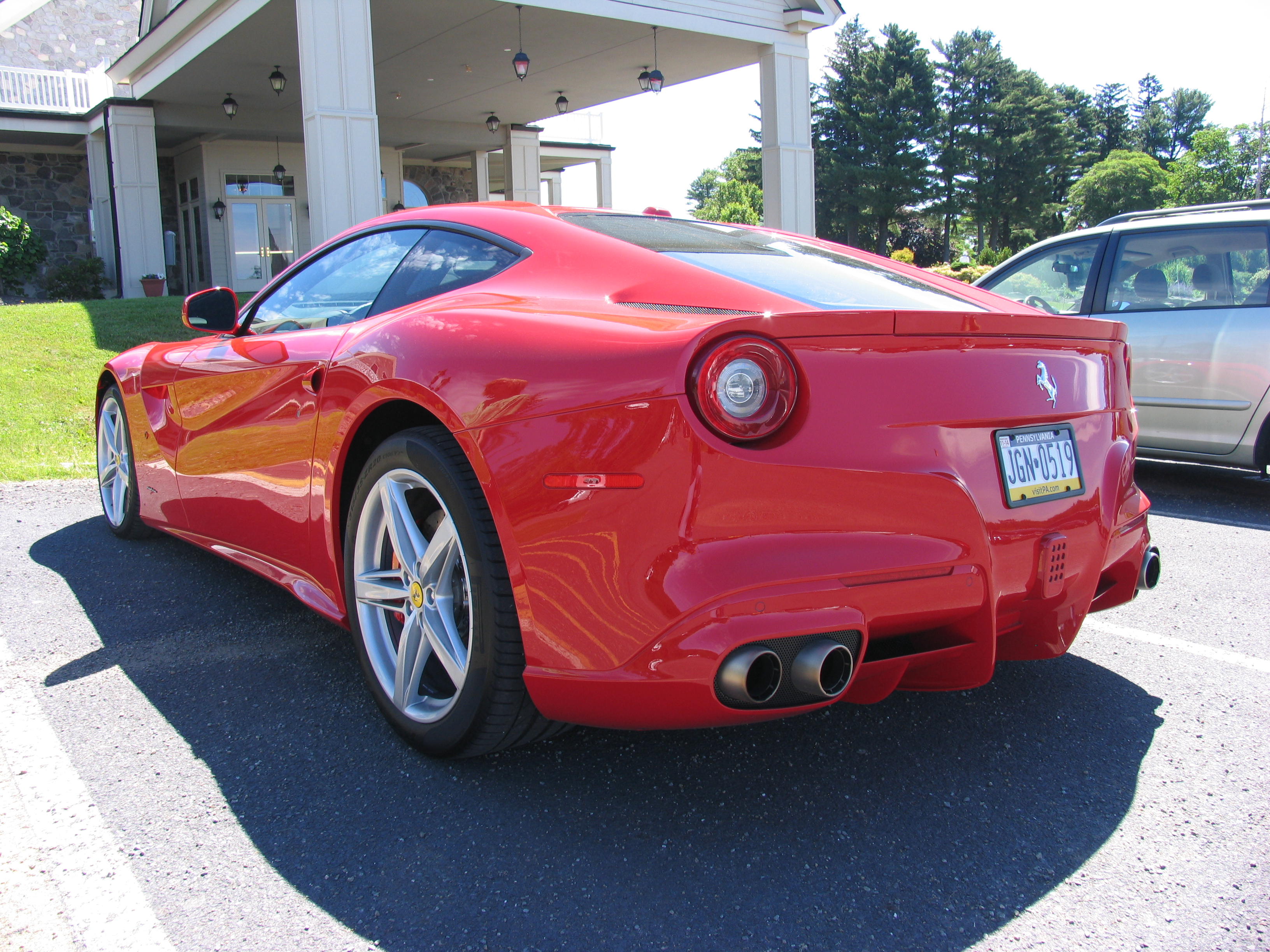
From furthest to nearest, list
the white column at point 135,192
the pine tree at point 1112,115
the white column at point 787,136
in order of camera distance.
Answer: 1. the pine tree at point 1112,115
2. the white column at point 135,192
3. the white column at point 787,136

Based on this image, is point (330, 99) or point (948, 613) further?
point (330, 99)

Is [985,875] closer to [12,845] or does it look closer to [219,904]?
[219,904]

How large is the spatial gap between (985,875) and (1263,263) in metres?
4.76

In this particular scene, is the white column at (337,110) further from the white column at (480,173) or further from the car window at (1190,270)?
the white column at (480,173)

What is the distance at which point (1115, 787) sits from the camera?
7.22 feet

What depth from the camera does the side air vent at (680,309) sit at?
1929mm

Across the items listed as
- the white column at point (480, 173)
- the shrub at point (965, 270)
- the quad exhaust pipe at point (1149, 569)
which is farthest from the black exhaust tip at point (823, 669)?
the shrub at point (965, 270)

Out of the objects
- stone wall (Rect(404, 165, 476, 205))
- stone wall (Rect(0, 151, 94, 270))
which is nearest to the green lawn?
stone wall (Rect(0, 151, 94, 270))

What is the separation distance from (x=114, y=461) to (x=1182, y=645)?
4359 mm

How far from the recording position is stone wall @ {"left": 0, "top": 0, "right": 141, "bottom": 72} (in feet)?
82.0

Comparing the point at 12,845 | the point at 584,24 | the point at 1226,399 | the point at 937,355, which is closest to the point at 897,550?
the point at 937,355

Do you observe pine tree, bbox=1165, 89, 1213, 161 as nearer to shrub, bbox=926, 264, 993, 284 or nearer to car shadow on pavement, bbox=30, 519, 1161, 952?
shrub, bbox=926, 264, 993, 284

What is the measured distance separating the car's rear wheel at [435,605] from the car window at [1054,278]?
4644mm

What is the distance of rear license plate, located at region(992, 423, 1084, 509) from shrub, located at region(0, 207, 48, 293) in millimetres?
21336
